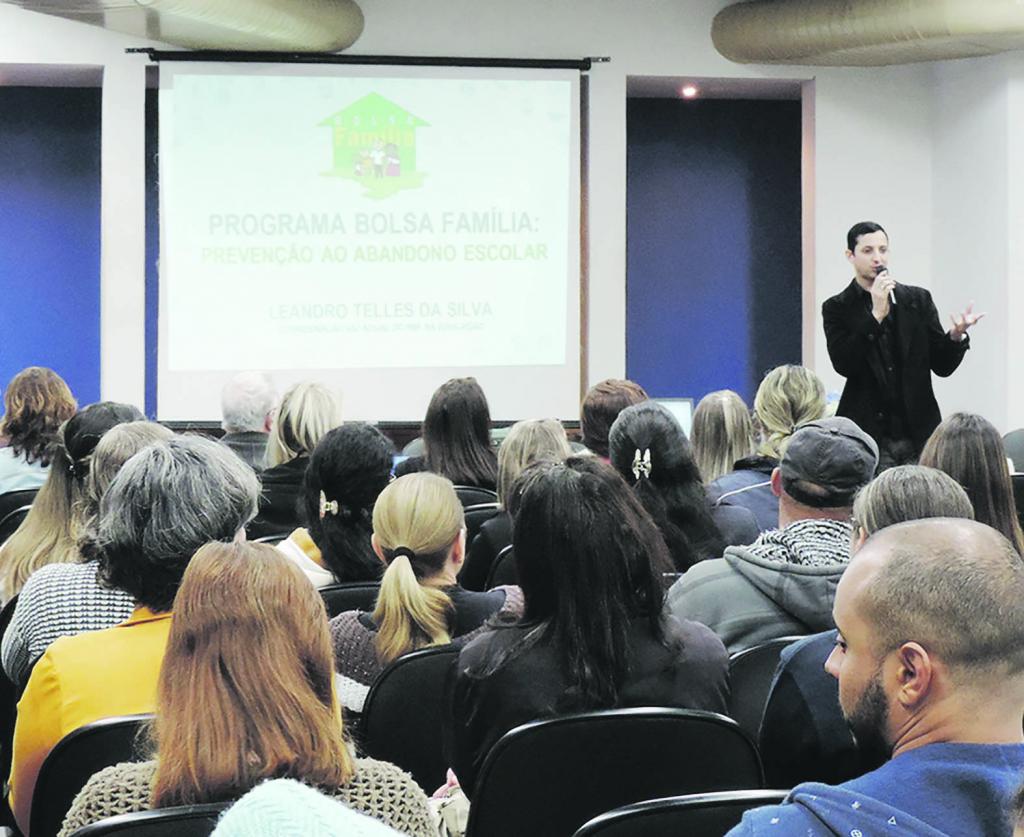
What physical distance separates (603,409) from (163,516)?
2443 mm

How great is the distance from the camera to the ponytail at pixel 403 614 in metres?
2.59

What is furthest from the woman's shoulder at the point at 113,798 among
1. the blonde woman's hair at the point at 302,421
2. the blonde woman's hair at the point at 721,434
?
the blonde woman's hair at the point at 721,434

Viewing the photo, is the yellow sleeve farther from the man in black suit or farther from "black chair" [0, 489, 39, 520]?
the man in black suit

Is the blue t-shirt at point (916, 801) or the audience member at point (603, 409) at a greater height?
the audience member at point (603, 409)

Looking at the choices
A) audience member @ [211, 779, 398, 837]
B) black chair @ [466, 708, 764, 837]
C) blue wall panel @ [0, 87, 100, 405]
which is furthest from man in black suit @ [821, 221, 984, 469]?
audience member @ [211, 779, 398, 837]

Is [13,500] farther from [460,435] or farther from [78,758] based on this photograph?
[78,758]

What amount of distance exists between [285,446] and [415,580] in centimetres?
186

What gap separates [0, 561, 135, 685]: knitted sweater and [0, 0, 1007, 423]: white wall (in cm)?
532

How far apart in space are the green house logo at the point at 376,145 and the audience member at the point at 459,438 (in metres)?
3.42

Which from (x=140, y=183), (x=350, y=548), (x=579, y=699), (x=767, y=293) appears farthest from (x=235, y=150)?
(x=579, y=699)

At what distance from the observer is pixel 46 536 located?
3.25m

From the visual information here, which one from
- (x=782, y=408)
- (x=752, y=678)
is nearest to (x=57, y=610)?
(x=752, y=678)

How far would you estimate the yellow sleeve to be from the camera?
2105mm

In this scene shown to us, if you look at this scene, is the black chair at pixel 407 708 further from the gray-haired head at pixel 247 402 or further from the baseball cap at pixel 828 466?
the gray-haired head at pixel 247 402
